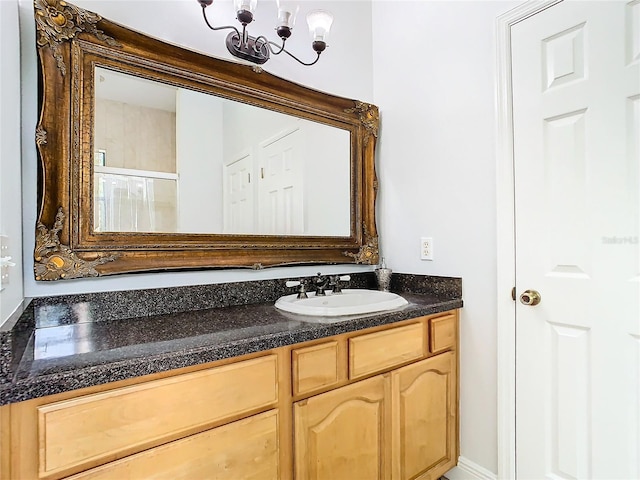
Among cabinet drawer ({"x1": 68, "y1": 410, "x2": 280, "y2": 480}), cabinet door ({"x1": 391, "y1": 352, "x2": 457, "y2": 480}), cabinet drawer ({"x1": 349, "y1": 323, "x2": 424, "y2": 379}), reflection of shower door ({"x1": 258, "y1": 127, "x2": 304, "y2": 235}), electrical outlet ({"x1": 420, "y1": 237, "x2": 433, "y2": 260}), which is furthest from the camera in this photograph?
electrical outlet ({"x1": 420, "y1": 237, "x2": 433, "y2": 260})

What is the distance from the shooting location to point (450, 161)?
1674 millimetres

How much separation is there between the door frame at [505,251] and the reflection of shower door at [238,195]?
1066mm

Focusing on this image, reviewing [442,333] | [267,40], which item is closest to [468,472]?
[442,333]

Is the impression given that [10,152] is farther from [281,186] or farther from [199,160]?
[281,186]

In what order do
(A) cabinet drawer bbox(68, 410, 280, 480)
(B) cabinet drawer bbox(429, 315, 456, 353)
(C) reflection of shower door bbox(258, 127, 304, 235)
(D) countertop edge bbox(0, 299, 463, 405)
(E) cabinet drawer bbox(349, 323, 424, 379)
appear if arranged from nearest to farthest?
(D) countertop edge bbox(0, 299, 463, 405) → (A) cabinet drawer bbox(68, 410, 280, 480) → (E) cabinet drawer bbox(349, 323, 424, 379) → (B) cabinet drawer bbox(429, 315, 456, 353) → (C) reflection of shower door bbox(258, 127, 304, 235)

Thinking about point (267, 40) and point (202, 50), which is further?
point (267, 40)

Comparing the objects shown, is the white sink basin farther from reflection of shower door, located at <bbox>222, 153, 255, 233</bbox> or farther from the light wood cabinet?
reflection of shower door, located at <bbox>222, 153, 255, 233</bbox>

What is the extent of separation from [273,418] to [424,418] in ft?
2.46

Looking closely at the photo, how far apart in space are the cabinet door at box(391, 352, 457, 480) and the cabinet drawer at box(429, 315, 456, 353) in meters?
0.05

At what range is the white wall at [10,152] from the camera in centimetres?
83

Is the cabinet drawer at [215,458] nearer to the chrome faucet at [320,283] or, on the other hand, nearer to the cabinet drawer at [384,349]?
the cabinet drawer at [384,349]

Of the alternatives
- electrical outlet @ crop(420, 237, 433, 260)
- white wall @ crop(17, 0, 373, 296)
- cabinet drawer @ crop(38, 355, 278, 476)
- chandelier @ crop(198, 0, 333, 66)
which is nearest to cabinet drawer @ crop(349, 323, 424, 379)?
cabinet drawer @ crop(38, 355, 278, 476)

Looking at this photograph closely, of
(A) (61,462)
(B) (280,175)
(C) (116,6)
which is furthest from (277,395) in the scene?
(C) (116,6)

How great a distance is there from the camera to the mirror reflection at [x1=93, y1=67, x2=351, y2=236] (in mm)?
1250
